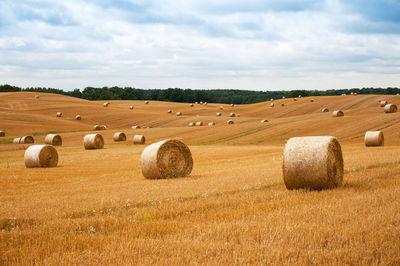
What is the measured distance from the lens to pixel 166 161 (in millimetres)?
16766

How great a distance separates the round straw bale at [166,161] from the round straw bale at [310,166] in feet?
19.6

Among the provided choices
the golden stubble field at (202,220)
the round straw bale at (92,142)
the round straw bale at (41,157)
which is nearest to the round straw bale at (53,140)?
the round straw bale at (92,142)

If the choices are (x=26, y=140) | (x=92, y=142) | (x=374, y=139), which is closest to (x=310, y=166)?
(x=374, y=139)

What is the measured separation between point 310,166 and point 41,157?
15.0 m

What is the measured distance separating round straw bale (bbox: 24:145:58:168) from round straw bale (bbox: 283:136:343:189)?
14.4 meters

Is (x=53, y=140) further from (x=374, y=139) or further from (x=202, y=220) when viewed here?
(x=202, y=220)

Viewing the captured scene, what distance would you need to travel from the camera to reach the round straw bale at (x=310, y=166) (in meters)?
11.4

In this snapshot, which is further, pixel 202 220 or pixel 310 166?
pixel 310 166

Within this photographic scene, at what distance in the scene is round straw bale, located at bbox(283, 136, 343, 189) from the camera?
11414mm

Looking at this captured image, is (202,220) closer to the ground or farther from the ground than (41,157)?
farther from the ground

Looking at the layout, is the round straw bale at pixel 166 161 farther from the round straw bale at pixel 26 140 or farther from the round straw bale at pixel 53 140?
the round straw bale at pixel 26 140

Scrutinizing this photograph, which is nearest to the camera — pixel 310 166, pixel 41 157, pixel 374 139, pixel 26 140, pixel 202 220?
pixel 202 220

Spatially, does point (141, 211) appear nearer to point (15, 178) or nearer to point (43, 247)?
point (43, 247)

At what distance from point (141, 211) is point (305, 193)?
416 centimetres
